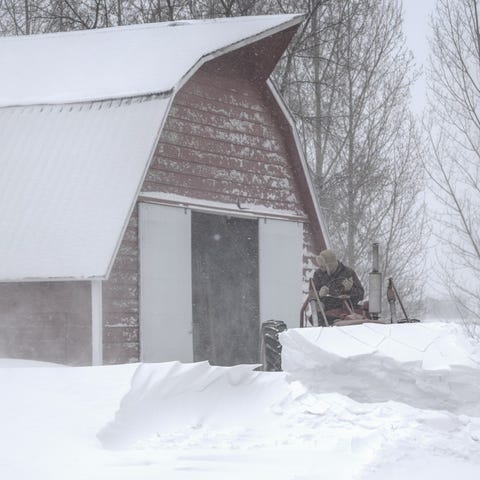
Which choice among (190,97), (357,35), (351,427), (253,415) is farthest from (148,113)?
(357,35)

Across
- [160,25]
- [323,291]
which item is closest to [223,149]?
[160,25]

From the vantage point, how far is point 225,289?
1467 cm

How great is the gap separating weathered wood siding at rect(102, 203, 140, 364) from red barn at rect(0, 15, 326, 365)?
19mm

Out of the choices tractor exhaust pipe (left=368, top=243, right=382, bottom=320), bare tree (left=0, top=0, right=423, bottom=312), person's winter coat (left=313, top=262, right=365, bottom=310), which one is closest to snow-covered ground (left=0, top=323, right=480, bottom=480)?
tractor exhaust pipe (left=368, top=243, right=382, bottom=320)

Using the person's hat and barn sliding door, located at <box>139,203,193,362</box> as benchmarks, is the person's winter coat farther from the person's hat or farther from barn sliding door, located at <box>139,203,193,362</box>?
barn sliding door, located at <box>139,203,193,362</box>

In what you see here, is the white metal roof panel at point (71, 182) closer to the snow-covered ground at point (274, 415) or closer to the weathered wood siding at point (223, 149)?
the weathered wood siding at point (223, 149)

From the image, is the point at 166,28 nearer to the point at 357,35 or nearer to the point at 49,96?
the point at 49,96

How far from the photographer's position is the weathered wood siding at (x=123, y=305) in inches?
496

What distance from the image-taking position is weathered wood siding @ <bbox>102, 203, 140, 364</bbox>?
12609mm

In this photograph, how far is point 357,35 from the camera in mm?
27344

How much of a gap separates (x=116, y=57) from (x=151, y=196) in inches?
108

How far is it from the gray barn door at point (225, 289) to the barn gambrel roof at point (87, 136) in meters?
1.75

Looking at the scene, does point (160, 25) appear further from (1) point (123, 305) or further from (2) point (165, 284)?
(1) point (123, 305)

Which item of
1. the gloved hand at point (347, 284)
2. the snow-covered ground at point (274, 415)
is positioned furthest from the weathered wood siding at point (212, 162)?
the gloved hand at point (347, 284)
